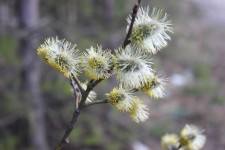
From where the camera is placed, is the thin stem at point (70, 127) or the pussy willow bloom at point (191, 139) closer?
the thin stem at point (70, 127)

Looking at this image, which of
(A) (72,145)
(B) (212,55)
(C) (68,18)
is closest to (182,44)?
(B) (212,55)

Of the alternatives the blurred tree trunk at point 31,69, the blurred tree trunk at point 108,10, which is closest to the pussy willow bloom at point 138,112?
the blurred tree trunk at point 31,69

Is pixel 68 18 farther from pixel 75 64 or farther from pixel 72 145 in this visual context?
pixel 75 64

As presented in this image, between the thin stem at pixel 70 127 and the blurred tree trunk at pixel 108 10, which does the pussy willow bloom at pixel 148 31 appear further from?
the blurred tree trunk at pixel 108 10

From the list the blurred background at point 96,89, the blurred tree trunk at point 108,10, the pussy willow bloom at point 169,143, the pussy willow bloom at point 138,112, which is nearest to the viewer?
the pussy willow bloom at point 138,112

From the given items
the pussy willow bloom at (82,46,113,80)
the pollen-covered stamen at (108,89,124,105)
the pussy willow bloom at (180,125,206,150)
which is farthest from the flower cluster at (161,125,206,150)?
the pussy willow bloom at (82,46,113,80)

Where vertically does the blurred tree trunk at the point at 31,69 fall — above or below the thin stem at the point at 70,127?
above
